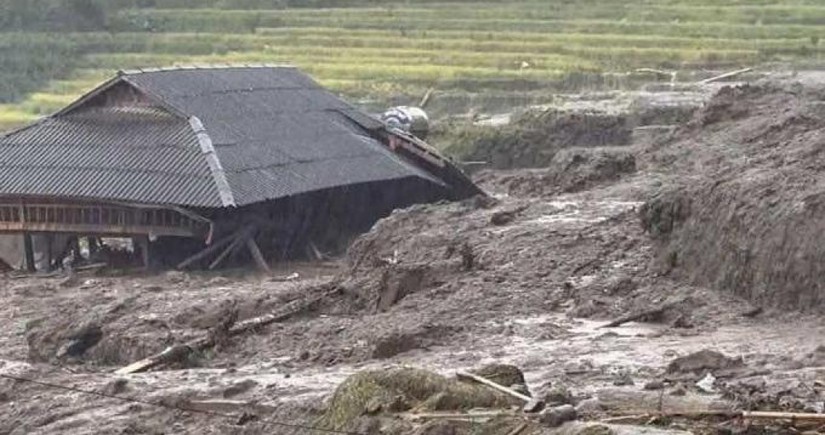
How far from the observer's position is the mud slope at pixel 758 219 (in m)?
14.0

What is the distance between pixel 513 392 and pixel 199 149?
15768 millimetres

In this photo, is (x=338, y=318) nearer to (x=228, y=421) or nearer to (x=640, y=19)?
(x=228, y=421)

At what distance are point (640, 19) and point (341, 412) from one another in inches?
1399

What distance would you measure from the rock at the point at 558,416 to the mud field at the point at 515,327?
0.02 metres

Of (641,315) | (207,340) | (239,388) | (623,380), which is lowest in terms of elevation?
(207,340)

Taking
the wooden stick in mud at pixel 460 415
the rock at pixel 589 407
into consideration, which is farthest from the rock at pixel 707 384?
the wooden stick in mud at pixel 460 415

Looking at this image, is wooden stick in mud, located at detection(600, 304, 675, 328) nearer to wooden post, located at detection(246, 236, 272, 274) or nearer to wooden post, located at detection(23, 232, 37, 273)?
wooden post, located at detection(246, 236, 272, 274)

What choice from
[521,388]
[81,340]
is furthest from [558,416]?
[81,340]

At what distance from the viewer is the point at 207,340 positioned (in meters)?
16.8

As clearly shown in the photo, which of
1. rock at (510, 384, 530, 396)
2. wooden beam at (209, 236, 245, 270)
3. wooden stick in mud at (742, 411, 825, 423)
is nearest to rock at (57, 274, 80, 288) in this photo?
wooden beam at (209, 236, 245, 270)

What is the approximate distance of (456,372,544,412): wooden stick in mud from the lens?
10688 mm

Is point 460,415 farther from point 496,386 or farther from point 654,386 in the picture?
point 654,386

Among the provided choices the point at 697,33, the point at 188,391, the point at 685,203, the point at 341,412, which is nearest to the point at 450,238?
the point at 685,203

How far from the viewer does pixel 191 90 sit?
28906 mm
